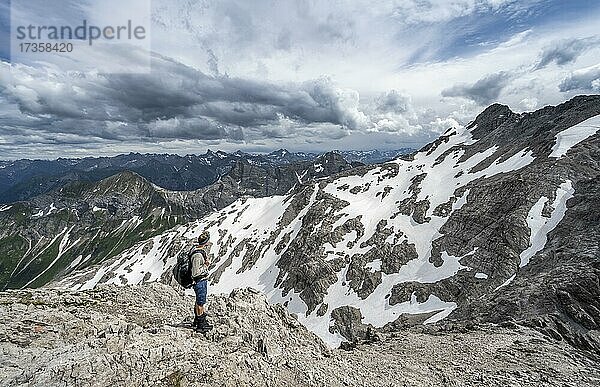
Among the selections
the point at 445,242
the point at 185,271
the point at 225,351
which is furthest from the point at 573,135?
the point at 185,271

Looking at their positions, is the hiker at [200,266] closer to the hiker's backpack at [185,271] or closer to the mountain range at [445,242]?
the hiker's backpack at [185,271]

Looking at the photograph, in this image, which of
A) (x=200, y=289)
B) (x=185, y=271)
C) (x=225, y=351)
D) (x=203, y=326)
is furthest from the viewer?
(x=203, y=326)

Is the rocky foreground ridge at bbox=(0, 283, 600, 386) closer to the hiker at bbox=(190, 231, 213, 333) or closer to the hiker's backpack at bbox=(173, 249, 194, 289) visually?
the hiker at bbox=(190, 231, 213, 333)

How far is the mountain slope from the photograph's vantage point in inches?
2512

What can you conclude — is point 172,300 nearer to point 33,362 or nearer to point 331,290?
point 33,362

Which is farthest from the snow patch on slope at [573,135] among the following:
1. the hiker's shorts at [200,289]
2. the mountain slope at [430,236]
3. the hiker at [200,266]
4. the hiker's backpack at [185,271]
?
the hiker's backpack at [185,271]

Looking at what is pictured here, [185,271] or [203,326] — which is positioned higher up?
[185,271]

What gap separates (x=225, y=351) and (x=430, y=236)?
8878 cm

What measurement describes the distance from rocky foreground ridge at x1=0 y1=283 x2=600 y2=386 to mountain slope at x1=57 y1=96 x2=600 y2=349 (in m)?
7.72

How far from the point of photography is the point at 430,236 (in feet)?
303

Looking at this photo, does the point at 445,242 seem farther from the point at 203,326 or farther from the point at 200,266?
the point at 200,266

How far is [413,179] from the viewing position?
131 m

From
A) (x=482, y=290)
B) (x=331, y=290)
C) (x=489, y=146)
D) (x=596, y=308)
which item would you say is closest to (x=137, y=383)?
(x=596, y=308)

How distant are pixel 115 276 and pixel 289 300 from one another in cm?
9573
